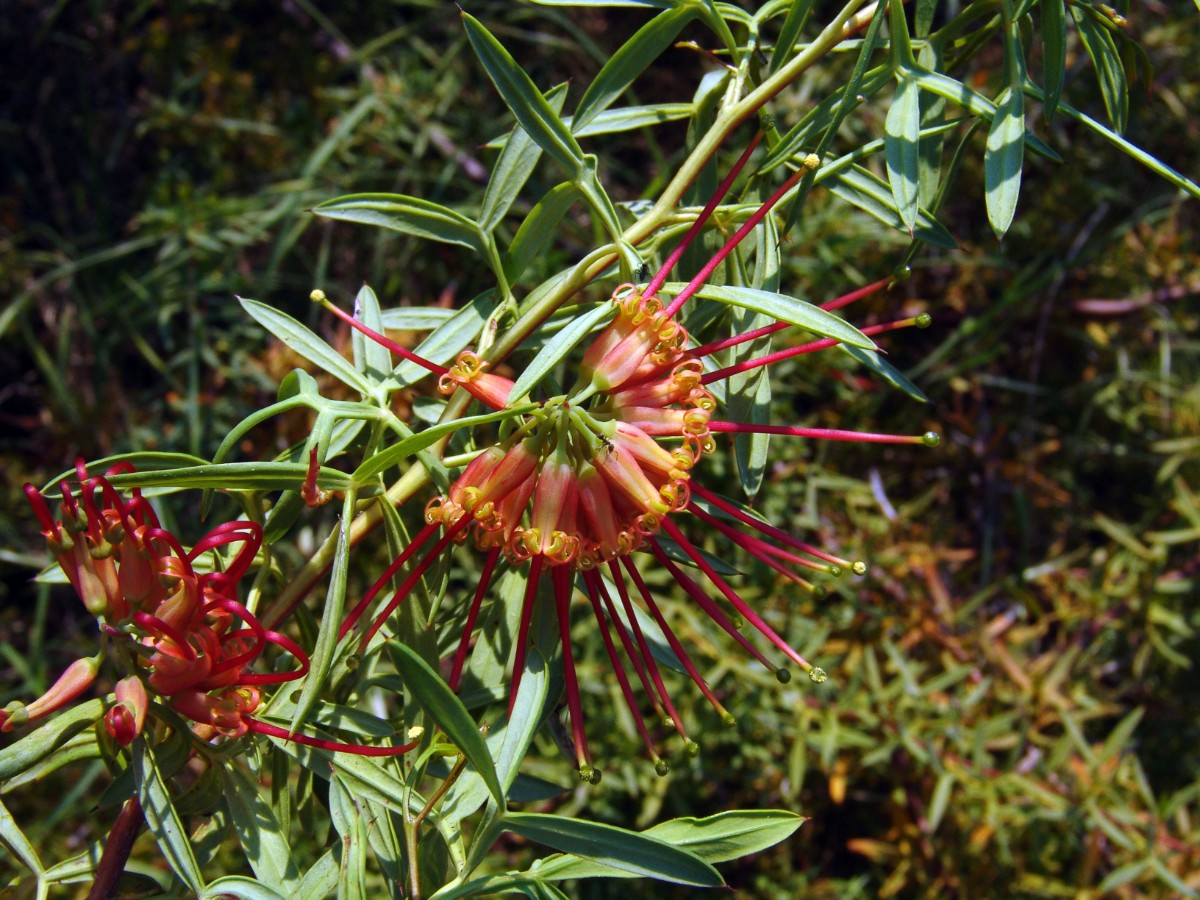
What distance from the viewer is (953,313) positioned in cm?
147

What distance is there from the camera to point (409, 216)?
63 centimetres

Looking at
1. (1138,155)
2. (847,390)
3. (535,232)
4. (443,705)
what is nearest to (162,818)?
(443,705)

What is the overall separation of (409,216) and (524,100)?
0.13 meters

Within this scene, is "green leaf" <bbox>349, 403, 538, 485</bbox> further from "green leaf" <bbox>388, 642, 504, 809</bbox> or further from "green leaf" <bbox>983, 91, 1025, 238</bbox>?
"green leaf" <bbox>983, 91, 1025, 238</bbox>

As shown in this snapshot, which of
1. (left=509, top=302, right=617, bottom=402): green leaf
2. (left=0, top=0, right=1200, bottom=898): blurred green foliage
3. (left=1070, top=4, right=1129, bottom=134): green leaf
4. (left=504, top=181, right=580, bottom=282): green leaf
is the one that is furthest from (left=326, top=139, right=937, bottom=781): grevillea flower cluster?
Answer: (left=0, top=0, right=1200, bottom=898): blurred green foliage

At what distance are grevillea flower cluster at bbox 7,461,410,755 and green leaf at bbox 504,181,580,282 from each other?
0.23 metres

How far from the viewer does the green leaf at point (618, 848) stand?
1.61 feet

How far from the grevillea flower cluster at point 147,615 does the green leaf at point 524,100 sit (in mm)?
270

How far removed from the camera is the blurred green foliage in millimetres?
1199

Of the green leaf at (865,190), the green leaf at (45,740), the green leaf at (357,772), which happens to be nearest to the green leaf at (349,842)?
the green leaf at (357,772)

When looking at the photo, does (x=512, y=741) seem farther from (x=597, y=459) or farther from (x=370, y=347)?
(x=370, y=347)

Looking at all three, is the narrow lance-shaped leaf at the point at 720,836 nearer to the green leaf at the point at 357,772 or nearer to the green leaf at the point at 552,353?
the green leaf at the point at 357,772

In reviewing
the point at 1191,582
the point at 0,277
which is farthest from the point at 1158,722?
the point at 0,277

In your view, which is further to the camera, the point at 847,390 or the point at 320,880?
the point at 847,390
